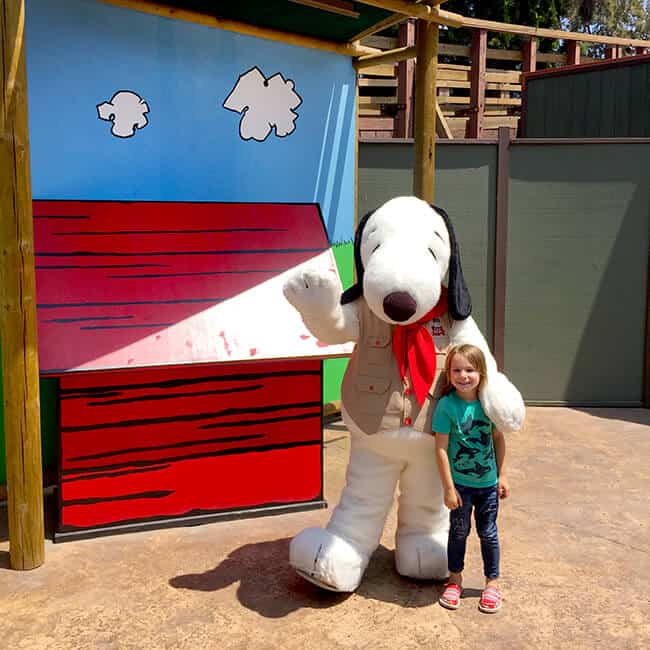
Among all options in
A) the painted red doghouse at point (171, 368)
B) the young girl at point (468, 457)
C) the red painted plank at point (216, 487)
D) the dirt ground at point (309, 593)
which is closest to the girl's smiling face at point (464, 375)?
the young girl at point (468, 457)

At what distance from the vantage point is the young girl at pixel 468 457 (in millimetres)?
3199

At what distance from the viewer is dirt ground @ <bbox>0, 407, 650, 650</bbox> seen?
10.1 feet

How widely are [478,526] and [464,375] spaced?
0.65 metres

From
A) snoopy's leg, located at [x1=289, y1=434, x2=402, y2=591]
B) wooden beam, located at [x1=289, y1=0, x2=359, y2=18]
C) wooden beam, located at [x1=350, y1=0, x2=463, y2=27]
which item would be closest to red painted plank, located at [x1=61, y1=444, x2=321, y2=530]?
snoopy's leg, located at [x1=289, y1=434, x2=402, y2=591]

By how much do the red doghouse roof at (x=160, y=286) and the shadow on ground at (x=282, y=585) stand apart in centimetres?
100

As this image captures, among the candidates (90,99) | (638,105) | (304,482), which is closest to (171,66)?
(90,99)

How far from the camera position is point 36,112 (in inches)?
170

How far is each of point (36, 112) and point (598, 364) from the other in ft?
16.4

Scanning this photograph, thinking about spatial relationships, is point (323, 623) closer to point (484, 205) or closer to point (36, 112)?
point (36, 112)

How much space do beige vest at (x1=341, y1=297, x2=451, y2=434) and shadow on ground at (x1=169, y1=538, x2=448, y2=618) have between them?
72 centimetres

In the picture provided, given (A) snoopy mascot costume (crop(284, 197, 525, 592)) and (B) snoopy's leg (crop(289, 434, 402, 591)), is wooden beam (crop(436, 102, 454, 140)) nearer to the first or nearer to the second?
(A) snoopy mascot costume (crop(284, 197, 525, 592))

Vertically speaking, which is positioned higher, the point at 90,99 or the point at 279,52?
the point at 279,52

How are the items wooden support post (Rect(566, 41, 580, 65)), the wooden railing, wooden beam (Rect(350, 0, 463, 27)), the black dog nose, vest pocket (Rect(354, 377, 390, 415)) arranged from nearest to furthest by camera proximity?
1. the black dog nose
2. vest pocket (Rect(354, 377, 390, 415))
3. wooden beam (Rect(350, 0, 463, 27))
4. the wooden railing
5. wooden support post (Rect(566, 41, 580, 65))

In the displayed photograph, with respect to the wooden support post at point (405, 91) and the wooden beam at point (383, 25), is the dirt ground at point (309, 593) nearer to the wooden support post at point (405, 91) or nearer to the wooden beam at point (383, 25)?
the wooden beam at point (383, 25)
